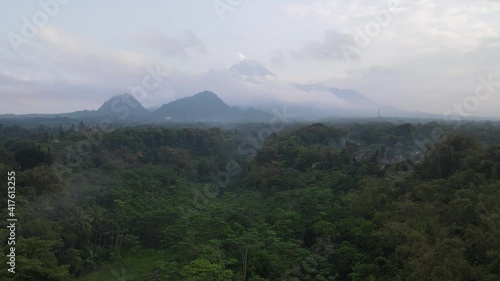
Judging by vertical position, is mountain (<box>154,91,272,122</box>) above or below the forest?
above

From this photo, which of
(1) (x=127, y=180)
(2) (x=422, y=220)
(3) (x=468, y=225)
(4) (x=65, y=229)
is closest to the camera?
(3) (x=468, y=225)

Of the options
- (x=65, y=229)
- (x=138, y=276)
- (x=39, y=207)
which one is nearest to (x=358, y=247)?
(x=138, y=276)

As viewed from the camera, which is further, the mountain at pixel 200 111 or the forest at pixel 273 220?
the mountain at pixel 200 111

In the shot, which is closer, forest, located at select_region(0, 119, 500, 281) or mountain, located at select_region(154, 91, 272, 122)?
forest, located at select_region(0, 119, 500, 281)

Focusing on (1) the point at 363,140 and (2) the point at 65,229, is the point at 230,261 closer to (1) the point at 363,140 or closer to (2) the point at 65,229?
(2) the point at 65,229
